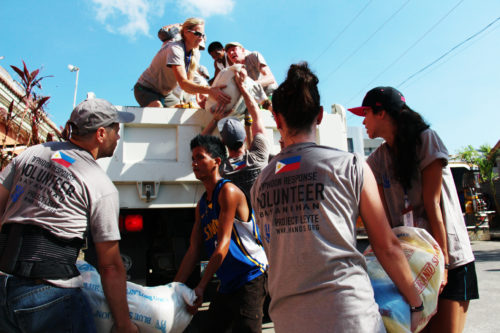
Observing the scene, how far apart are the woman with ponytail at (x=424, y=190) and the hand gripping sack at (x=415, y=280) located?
22 centimetres

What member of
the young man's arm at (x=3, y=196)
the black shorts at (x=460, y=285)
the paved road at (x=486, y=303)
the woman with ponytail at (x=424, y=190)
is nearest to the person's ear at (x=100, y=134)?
the young man's arm at (x=3, y=196)

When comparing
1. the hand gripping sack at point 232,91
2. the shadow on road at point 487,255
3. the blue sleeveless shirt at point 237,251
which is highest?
the hand gripping sack at point 232,91

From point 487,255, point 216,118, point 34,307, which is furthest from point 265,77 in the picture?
point 487,255

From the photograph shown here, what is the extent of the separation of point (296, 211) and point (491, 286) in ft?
16.5

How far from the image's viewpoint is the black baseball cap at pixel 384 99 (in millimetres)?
1879

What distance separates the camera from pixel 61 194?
154 centimetres

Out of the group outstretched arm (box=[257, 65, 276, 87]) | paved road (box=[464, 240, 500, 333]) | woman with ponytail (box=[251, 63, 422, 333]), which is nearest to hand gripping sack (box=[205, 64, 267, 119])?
outstretched arm (box=[257, 65, 276, 87])

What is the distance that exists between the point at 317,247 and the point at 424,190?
2.61ft

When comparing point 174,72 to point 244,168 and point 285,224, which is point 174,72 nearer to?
point 244,168

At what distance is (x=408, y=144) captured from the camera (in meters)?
1.82

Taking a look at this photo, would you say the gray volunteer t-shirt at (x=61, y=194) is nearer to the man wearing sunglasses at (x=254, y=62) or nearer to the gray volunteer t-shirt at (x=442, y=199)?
the gray volunteer t-shirt at (x=442, y=199)

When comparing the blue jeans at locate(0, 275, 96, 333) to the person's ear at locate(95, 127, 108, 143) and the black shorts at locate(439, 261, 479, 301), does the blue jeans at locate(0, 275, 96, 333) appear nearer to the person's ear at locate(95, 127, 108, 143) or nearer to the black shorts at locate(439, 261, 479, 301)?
the person's ear at locate(95, 127, 108, 143)

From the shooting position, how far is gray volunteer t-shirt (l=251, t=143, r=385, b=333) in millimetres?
1224

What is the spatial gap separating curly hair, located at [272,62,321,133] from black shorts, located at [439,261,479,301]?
1013 millimetres
